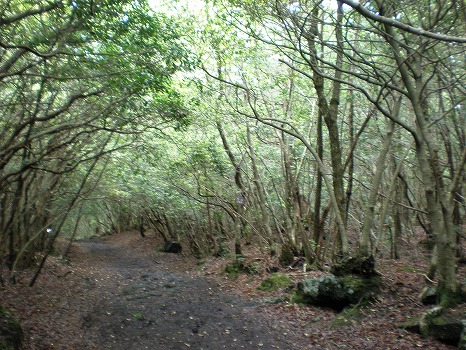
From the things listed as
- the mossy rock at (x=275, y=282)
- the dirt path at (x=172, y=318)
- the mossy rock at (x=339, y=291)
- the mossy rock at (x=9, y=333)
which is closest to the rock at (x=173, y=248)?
the dirt path at (x=172, y=318)

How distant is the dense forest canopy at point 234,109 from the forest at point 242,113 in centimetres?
6

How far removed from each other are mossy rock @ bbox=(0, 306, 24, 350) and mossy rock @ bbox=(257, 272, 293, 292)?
5941mm

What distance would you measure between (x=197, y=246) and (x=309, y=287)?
1073 centimetres

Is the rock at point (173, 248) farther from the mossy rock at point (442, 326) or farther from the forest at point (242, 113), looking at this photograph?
the mossy rock at point (442, 326)

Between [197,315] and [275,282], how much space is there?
97.4 inches

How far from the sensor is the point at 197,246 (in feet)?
60.8

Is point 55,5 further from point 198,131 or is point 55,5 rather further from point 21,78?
point 198,131

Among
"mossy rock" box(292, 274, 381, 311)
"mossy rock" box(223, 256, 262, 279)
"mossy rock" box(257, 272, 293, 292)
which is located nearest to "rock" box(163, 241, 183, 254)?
"mossy rock" box(223, 256, 262, 279)

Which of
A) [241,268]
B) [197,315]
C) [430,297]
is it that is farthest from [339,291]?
[241,268]

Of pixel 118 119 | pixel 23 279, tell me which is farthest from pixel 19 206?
pixel 118 119

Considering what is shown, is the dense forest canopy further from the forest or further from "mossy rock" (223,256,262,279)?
"mossy rock" (223,256,262,279)

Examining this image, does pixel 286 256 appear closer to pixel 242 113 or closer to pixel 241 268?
pixel 241 268

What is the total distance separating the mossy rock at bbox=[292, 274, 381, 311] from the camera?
24.7 ft

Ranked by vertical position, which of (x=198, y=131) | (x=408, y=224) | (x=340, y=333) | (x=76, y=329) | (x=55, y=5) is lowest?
(x=76, y=329)
